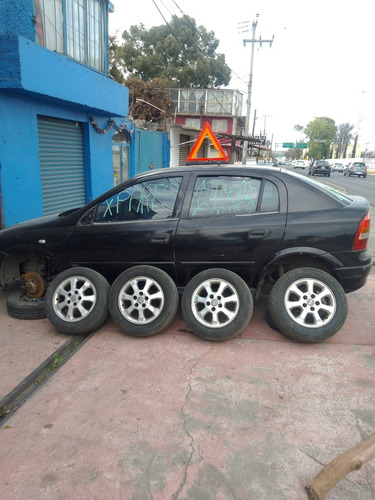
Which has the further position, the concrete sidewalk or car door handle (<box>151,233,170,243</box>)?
car door handle (<box>151,233,170,243</box>)

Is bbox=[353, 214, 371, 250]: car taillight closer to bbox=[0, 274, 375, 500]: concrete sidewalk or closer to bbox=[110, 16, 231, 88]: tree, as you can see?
bbox=[0, 274, 375, 500]: concrete sidewalk

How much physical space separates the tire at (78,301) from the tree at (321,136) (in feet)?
339

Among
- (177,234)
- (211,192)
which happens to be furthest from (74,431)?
(211,192)

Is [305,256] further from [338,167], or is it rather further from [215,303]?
[338,167]

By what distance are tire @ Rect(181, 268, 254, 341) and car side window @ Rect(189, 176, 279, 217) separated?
0.67 metres

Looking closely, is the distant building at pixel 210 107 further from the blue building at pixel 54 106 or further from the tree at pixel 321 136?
the tree at pixel 321 136

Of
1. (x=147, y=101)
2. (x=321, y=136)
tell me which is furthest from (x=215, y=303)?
(x=321, y=136)

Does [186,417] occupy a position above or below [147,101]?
below

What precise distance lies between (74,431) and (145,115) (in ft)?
57.0

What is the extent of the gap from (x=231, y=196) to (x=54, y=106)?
5263mm

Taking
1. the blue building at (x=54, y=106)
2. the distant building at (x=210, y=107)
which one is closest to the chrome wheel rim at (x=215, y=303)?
the blue building at (x=54, y=106)

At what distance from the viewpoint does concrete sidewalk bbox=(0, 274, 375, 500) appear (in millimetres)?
2221

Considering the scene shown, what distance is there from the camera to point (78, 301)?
407 centimetres

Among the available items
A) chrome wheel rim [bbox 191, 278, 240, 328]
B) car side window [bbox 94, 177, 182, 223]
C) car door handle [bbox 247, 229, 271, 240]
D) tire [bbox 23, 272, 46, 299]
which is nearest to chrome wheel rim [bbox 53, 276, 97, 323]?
tire [bbox 23, 272, 46, 299]
